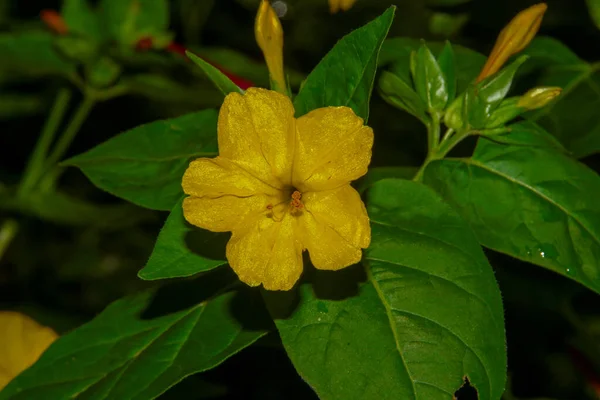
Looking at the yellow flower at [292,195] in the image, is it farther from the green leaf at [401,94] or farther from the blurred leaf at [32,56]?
the blurred leaf at [32,56]

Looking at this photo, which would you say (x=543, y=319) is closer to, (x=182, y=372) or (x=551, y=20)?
(x=551, y=20)

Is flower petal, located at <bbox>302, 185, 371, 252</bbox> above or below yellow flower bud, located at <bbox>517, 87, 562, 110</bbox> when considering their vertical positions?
below

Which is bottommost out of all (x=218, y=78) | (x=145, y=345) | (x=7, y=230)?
(x=7, y=230)

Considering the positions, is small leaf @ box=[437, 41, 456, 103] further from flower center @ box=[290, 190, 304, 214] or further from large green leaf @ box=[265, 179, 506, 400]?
flower center @ box=[290, 190, 304, 214]

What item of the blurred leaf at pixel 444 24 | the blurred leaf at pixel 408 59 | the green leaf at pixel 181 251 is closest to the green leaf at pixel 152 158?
the green leaf at pixel 181 251

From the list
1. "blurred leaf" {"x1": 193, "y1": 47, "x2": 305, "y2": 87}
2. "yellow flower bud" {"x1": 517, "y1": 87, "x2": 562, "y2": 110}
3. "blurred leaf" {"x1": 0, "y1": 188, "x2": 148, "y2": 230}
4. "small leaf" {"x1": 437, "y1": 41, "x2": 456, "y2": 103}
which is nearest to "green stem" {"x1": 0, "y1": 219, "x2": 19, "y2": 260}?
"blurred leaf" {"x1": 0, "y1": 188, "x2": 148, "y2": 230}

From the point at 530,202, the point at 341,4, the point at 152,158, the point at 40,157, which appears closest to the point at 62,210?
the point at 40,157

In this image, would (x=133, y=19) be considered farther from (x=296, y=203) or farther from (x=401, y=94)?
(x=296, y=203)
